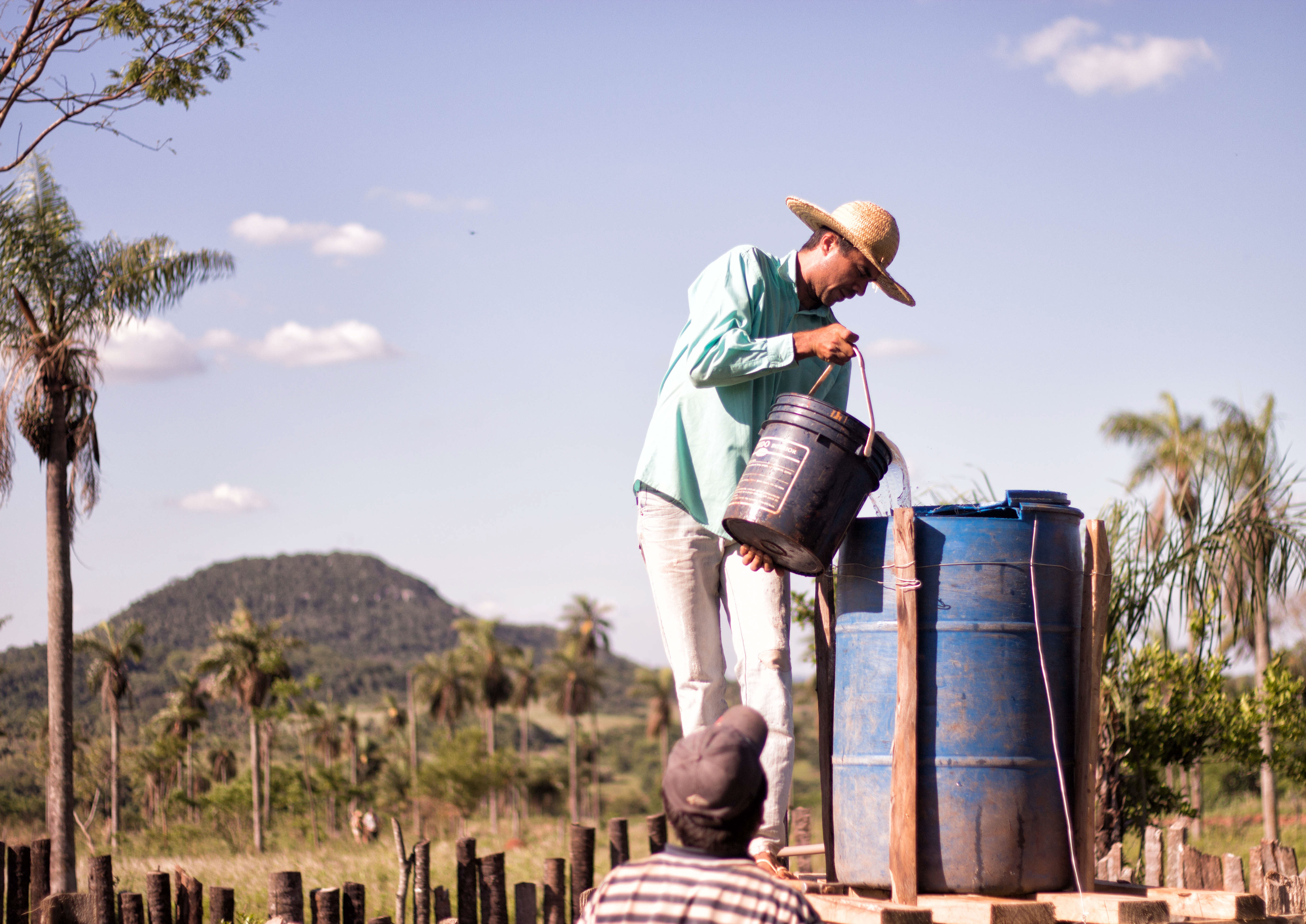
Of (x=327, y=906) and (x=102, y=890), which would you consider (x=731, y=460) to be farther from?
(x=102, y=890)

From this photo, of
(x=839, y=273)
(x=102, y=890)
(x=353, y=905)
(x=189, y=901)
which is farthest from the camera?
(x=189, y=901)

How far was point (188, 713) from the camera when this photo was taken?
5762cm

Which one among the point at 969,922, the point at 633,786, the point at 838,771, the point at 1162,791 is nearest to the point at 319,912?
the point at 838,771

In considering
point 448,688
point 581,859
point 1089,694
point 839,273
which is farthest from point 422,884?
point 448,688

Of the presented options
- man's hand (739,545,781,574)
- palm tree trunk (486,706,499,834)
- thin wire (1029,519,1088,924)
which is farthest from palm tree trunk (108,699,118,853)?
thin wire (1029,519,1088,924)

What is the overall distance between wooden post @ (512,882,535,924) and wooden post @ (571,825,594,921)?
1.33ft

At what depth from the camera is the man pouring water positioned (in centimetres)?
366

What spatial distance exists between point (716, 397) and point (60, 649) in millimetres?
14075

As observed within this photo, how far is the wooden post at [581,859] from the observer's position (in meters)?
Answer: 6.36

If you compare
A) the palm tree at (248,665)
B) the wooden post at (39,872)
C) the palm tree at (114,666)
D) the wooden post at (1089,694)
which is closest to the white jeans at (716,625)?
the wooden post at (1089,694)

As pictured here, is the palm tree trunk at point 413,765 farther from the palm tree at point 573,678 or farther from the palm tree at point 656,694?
the palm tree at point 656,694

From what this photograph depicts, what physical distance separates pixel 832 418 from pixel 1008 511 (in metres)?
0.64

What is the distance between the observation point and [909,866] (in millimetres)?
3420

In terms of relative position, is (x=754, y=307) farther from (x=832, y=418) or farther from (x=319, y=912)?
(x=319, y=912)
